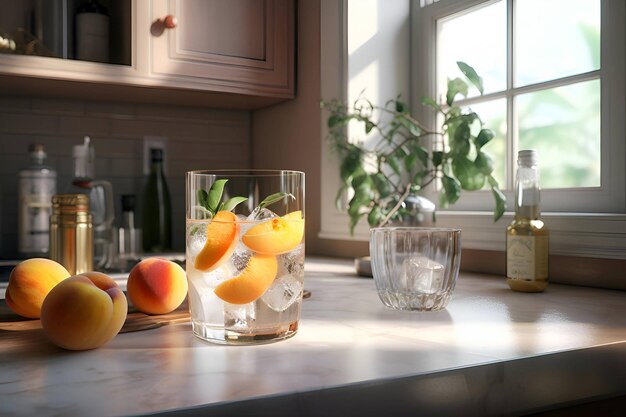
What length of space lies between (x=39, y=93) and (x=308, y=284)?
3.96ft

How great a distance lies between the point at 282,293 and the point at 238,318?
0.06 meters

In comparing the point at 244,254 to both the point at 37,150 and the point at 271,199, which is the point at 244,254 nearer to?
the point at 271,199

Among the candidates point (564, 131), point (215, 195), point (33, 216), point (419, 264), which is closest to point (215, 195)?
point (215, 195)

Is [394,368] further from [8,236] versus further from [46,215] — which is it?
[8,236]

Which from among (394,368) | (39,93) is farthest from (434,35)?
(394,368)

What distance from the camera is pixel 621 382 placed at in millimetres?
685

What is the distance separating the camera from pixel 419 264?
891 millimetres

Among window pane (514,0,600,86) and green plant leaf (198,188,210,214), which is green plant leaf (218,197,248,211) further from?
window pane (514,0,600,86)

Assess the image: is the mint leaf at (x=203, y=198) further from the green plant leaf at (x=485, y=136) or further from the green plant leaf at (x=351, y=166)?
the green plant leaf at (x=351, y=166)

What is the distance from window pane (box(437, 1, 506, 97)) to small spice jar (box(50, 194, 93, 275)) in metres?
1.05

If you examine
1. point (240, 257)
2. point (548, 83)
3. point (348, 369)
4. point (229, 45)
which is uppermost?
point (229, 45)

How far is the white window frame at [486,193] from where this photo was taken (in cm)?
118

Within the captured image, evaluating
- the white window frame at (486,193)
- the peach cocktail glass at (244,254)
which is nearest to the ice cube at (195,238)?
the peach cocktail glass at (244,254)

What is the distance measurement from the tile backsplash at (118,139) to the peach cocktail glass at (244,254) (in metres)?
1.49
